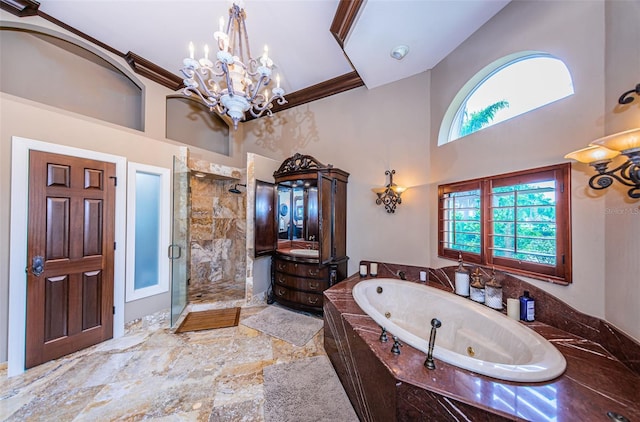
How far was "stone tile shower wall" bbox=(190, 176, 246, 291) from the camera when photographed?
404 cm

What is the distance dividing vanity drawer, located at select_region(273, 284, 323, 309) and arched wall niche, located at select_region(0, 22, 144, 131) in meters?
3.06

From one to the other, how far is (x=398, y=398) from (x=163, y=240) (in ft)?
10.6

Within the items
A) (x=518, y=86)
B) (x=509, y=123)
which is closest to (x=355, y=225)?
(x=509, y=123)

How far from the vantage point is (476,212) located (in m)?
2.21

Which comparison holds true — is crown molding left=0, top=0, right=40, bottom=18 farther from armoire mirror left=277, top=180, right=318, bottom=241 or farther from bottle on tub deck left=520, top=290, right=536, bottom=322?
bottle on tub deck left=520, top=290, right=536, bottom=322

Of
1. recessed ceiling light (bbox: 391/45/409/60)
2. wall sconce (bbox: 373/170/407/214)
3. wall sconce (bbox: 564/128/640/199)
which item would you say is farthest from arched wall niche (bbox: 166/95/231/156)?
wall sconce (bbox: 564/128/640/199)

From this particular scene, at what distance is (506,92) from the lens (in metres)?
2.04

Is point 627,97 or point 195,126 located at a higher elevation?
point 195,126

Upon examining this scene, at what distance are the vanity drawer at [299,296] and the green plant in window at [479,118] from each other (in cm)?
267

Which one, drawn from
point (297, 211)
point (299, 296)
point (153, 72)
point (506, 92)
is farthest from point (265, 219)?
point (506, 92)

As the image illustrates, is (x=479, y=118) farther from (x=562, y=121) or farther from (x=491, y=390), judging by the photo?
(x=491, y=390)

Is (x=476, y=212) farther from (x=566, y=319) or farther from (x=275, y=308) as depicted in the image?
(x=275, y=308)

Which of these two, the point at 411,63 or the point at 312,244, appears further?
the point at 312,244

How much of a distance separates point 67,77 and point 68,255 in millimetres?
2127
